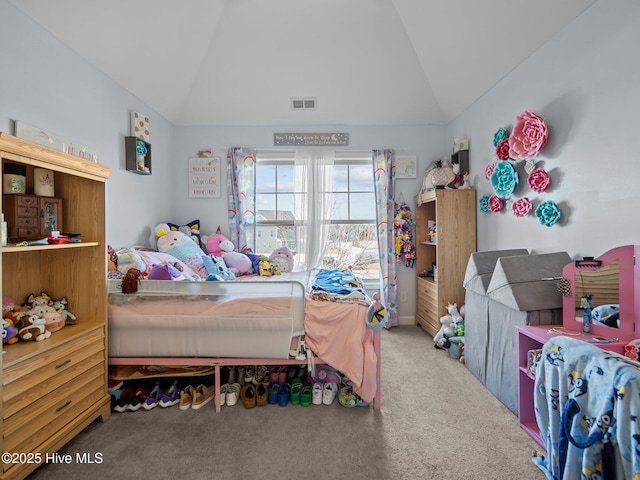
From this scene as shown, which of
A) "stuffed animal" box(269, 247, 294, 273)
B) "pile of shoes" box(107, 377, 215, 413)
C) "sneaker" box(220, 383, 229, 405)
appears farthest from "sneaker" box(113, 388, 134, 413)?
"stuffed animal" box(269, 247, 294, 273)

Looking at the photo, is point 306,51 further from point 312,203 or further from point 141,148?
point 141,148

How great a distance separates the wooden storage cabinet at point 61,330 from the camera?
143 centimetres

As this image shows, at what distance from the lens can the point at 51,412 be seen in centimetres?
160

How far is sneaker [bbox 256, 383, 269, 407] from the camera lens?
7.06 ft

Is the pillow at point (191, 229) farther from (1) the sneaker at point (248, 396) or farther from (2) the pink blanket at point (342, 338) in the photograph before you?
(2) the pink blanket at point (342, 338)

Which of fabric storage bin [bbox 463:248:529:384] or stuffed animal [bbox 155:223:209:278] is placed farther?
stuffed animal [bbox 155:223:209:278]

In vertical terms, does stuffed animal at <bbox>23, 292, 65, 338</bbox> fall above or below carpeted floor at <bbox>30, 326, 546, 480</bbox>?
above

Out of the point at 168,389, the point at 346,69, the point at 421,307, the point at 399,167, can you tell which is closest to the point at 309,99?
the point at 346,69

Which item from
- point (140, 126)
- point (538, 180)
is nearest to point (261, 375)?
point (538, 180)

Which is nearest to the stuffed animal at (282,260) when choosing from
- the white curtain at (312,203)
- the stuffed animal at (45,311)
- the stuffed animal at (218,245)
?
the white curtain at (312,203)

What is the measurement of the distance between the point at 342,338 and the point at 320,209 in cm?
207

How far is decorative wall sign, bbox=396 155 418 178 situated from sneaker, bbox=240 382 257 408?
2844 millimetres

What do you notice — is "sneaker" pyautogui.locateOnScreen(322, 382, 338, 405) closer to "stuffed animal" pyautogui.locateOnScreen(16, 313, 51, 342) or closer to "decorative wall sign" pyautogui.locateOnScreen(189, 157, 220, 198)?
"stuffed animal" pyautogui.locateOnScreen(16, 313, 51, 342)

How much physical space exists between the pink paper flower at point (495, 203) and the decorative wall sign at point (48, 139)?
3.20 metres
